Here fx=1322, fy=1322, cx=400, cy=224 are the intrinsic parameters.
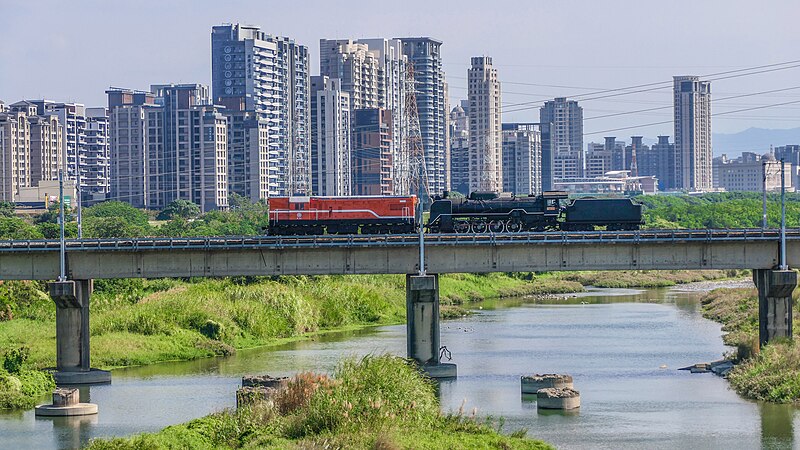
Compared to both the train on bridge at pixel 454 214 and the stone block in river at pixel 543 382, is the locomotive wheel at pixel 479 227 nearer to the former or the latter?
the train on bridge at pixel 454 214

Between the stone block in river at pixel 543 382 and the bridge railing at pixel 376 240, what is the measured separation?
887 cm

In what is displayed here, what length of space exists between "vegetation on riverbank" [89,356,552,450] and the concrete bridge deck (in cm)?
1821

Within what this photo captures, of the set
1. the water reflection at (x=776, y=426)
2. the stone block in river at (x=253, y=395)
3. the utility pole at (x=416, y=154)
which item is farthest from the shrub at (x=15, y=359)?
the water reflection at (x=776, y=426)

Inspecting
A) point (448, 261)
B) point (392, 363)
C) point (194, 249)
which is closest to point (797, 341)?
point (448, 261)

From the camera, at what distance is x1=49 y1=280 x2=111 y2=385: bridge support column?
6588cm

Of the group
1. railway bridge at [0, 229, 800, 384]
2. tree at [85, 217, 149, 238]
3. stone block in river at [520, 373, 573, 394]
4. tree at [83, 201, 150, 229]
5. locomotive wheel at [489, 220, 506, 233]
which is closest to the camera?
stone block in river at [520, 373, 573, 394]

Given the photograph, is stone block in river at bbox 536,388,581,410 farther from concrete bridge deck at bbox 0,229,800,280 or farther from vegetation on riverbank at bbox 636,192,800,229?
vegetation on riverbank at bbox 636,192,800,229

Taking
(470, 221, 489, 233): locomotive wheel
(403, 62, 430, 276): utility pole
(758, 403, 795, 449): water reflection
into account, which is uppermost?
(403, 62, 430, 276): utility pole

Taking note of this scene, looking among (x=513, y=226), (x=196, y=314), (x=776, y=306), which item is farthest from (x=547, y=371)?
(x=196, y=314)

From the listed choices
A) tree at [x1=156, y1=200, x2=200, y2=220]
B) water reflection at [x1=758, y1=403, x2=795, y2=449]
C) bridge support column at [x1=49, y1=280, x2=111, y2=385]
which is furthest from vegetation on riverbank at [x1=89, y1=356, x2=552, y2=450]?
tree at [x1=156, y1=200, x2=200, y2=220]

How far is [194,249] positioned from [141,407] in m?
11.6

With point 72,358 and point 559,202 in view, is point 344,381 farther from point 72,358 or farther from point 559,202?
point 559,202

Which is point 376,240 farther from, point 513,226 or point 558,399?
point 513,226

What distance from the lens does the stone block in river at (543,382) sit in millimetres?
59969
